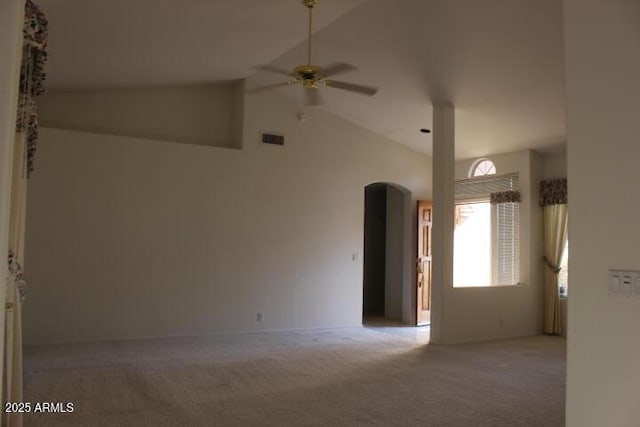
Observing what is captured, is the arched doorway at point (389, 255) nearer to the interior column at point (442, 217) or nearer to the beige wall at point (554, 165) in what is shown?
the interior column at point (442, 217)

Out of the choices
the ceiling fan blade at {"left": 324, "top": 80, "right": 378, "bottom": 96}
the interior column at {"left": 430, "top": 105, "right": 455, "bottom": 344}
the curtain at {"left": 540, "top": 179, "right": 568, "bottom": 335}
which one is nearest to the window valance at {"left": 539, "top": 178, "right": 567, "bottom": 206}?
the curtain at {"left": 540, "top": 179, "right": 568, "bottom": 335}

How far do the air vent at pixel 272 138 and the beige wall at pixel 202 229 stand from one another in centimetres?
9

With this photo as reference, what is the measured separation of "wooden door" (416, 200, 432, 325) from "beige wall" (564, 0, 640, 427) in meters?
6.09

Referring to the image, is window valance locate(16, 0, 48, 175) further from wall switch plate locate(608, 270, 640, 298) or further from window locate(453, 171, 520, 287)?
window locate(453, 171, 520, 287)

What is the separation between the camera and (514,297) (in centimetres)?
670

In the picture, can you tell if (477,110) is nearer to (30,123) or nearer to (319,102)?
(319,102)

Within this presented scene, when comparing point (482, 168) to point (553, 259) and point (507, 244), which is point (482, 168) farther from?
point (553, 259)

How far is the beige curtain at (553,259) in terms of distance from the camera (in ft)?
22.6

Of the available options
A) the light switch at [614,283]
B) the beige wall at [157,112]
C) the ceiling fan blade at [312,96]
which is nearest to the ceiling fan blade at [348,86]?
the ceiling fan blade at [312,96]

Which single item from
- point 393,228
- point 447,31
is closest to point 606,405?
point 447,31

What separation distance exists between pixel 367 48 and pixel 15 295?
4094 mm

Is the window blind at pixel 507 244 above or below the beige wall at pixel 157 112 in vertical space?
below

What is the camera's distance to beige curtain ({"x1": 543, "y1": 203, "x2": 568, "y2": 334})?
6.89m

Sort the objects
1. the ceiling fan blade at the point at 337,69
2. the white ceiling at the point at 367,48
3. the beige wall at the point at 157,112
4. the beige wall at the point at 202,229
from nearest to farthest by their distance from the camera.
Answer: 1. the ceiling fan blade at the point at 337,69
2. the white ceiling at the point at 367,48
3. the beige wall at the point at 202,229
4. the beige wall at the point at 157,112
